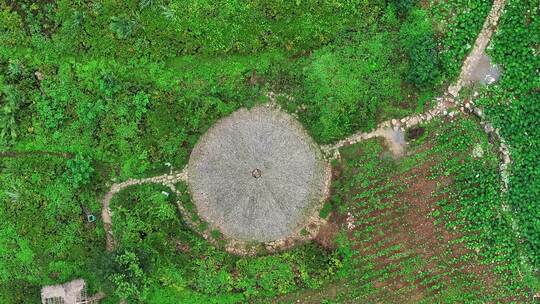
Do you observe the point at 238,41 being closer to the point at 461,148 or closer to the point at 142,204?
the point at 142,204

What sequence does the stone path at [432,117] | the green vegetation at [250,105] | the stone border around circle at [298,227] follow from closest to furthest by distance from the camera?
the green vegetation at [250,105]
the stone path at [432,117]
the stone border around circle at [298,227]

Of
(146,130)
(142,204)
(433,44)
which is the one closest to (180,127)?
(146,130)

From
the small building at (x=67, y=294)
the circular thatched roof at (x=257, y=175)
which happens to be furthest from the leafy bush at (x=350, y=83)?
the small building at (x=67, y=294)

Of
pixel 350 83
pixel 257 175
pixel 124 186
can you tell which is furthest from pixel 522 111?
Result: pixel 124 186

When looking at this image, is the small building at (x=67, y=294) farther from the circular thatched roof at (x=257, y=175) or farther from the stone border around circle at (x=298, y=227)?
the circular thatched roof at (x=257, y=175)

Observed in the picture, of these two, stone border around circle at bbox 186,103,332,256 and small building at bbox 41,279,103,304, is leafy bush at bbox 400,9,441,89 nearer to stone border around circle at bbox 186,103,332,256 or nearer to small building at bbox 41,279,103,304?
stone border around circle at bbox 186,103,332,256
